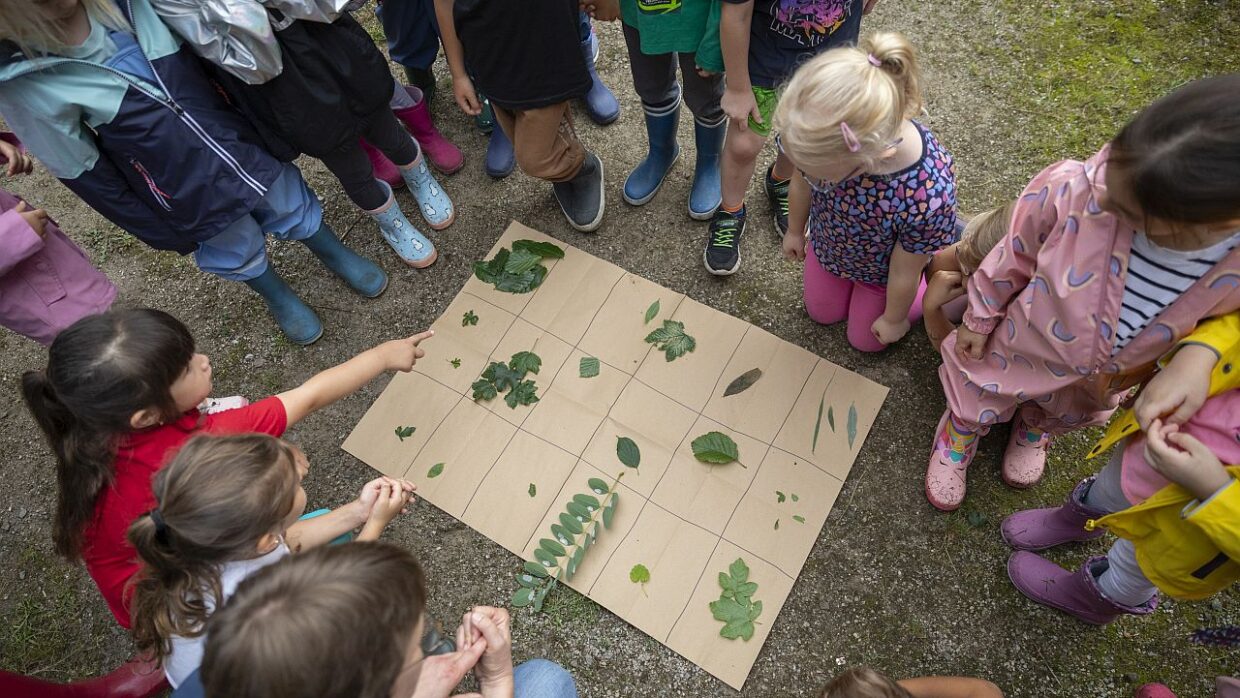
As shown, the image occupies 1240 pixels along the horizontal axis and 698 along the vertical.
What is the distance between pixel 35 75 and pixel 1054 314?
2200mm

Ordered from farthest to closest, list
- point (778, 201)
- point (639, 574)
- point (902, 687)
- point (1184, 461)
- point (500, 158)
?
1. point (500, 158)
2. point (778, 201)
3. point (639, 574)
4. point (902, 687)
5. point (1184, 461)

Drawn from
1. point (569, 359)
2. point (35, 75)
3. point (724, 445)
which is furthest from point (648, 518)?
point (35, 75)

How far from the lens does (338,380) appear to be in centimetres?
176

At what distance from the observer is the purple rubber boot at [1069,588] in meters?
1.72

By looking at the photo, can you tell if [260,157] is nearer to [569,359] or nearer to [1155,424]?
[569,359]

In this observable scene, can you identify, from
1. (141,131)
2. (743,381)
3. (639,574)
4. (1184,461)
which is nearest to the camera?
(1184,461)

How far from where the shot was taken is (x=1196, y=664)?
5.91 feet

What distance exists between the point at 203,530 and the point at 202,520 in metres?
0.02

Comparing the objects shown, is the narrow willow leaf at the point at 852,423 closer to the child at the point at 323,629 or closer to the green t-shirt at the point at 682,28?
the green t-shirt at the point at 682,28

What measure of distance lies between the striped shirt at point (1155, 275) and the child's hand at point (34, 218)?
2476mm

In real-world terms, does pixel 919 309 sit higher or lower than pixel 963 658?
higher

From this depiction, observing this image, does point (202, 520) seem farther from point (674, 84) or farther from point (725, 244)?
point (674, 84)

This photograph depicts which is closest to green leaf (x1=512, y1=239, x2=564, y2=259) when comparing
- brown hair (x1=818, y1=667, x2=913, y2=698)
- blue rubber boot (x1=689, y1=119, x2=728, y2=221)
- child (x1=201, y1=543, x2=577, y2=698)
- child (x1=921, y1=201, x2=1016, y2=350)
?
blue rubber boot (x1=689, y1=119, x2=728, y2=221)

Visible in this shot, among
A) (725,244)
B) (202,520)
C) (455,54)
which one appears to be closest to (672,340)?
(725,244)
